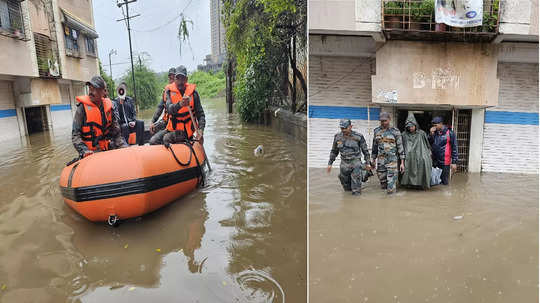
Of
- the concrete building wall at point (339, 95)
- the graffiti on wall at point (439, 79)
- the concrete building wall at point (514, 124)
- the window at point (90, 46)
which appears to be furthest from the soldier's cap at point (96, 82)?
the window at point (90, 46)

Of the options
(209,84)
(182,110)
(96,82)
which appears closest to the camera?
(96,82)

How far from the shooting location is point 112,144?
5359 millimetres

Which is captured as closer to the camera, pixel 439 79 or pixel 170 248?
pixel 170 248

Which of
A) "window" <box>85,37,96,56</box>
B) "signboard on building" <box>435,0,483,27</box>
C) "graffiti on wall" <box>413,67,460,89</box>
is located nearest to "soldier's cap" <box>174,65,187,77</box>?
"graffiti on wall" <box>413,67,460,89</box>

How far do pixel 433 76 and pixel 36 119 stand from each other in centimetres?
1678

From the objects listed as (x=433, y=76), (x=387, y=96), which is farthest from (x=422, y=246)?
(x=433, y=76)

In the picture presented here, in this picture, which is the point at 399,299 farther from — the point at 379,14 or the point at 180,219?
the point at 379,14

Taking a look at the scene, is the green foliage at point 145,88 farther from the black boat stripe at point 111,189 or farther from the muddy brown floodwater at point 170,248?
the black boat stripe at point 111,189

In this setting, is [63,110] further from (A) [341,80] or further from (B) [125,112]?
A: (A) [341,80]

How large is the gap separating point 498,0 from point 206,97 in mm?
41916

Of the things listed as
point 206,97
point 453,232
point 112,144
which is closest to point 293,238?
point 453,232

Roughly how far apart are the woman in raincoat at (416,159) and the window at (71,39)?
1661 cm

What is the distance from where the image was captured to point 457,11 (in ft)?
21.9

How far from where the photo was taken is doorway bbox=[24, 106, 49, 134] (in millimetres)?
16167
